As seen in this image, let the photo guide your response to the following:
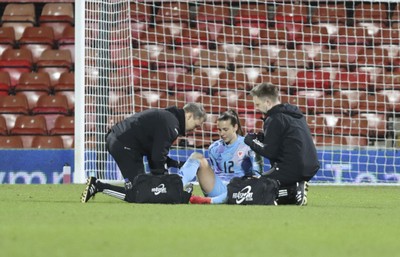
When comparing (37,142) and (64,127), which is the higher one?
(64,127)

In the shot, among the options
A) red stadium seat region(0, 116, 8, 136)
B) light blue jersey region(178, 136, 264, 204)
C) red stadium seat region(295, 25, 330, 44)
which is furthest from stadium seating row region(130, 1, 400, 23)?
light blue jersey region(178, 136, 264, 204)

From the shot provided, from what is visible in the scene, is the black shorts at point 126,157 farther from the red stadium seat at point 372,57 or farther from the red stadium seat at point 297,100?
the red stadium seat at point 372,57

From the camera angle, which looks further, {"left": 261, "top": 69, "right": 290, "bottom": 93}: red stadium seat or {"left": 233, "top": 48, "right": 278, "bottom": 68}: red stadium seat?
{"left": 233, "top": 48, "right": 278, "bottom": 68}: red stadium seat

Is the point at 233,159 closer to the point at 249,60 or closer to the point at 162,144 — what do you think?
the point at 162,144

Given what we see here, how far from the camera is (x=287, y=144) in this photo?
9.92 metres

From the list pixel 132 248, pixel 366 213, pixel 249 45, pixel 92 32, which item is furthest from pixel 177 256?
pixel 249 45

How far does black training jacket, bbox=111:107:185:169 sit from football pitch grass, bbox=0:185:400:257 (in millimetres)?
587

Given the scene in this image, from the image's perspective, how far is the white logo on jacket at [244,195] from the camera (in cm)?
962

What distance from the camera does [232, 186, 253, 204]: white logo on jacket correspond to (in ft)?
31.6

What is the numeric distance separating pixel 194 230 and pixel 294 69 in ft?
37.0

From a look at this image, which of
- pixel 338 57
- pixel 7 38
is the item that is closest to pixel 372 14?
pixel 338 57

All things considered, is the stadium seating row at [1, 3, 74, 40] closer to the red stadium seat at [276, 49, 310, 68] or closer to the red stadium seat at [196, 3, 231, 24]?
the red stadium seat at [196, 3, 231, 24]

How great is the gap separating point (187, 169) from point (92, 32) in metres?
5.75

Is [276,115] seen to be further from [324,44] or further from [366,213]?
[324,44]
